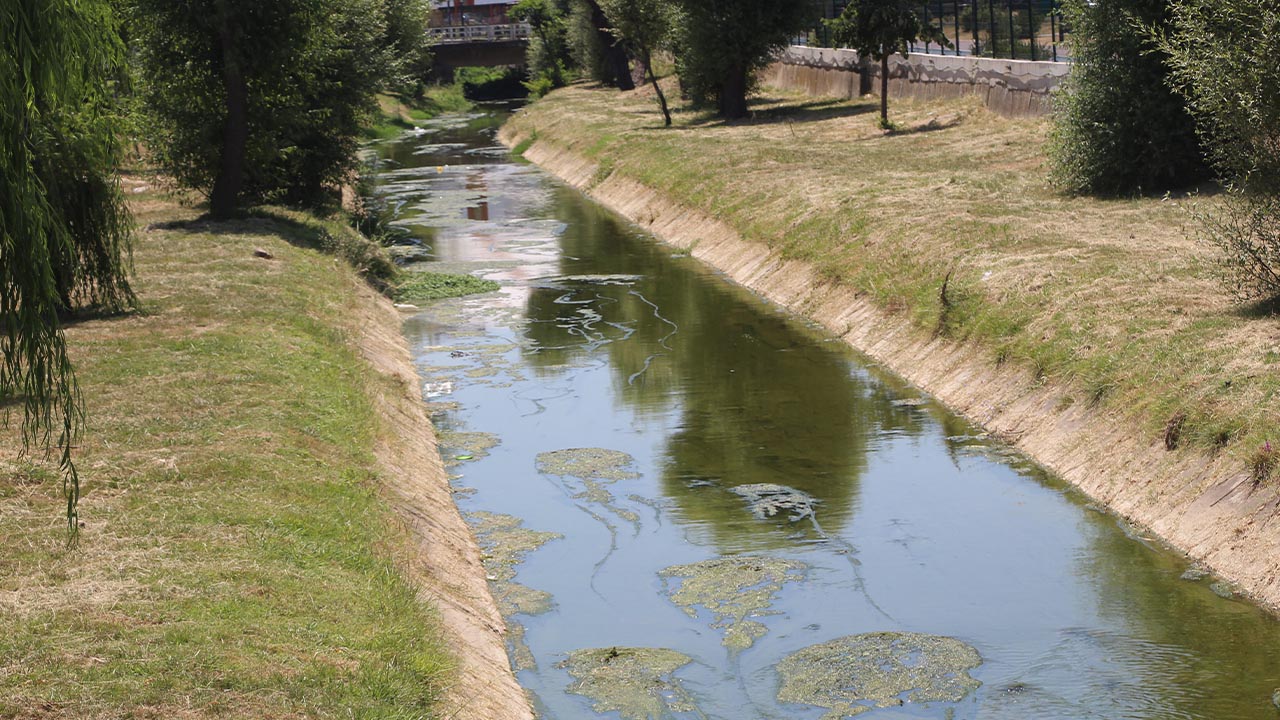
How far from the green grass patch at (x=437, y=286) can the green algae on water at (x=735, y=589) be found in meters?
18.2

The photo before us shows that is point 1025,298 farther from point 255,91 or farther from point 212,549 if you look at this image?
point 255,91

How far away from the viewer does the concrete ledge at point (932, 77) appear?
144 feet

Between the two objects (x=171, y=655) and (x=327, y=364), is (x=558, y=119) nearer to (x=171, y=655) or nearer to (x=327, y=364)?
(x=327, y=364)

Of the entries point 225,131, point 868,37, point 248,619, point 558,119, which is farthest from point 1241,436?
point 558,119

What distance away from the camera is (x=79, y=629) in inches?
397

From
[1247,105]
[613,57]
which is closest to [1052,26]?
[1247,105]

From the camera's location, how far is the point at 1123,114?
2989 cm

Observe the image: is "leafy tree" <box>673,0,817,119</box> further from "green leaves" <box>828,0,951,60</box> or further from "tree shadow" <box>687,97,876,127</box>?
"green leaves" <box>828,0,951,60</box>

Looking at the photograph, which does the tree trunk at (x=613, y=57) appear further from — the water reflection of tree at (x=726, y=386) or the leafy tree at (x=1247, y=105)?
the leafy tree at (x=1247, y=105)

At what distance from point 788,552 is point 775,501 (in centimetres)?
183

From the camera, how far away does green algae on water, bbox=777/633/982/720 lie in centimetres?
1211

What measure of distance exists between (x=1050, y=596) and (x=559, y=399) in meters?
10.6

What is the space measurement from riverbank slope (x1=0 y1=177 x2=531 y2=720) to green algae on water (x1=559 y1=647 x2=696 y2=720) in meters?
0.77

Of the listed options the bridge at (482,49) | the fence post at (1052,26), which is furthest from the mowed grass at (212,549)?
the bridge at (482,49)
